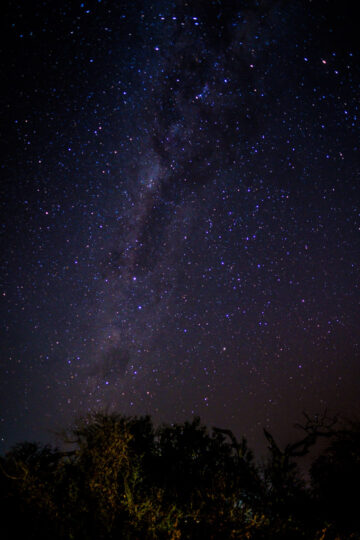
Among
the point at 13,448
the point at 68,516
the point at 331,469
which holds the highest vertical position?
the point at 13,448

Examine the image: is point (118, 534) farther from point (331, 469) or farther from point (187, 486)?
point (331, 469)

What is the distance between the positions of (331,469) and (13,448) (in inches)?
705

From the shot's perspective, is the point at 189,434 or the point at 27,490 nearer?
the point at 27,490

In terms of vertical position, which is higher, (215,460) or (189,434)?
(189,434)

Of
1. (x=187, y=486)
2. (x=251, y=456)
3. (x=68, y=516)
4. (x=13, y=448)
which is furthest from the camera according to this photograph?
(x=13, y=448)

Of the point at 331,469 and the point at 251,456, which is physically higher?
the point at 251,456

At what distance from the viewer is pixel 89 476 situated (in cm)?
955

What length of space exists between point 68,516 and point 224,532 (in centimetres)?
465

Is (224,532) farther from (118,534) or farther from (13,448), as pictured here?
(13,448)

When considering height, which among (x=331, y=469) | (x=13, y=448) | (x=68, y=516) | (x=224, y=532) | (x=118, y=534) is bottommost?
(x=331, y=469)

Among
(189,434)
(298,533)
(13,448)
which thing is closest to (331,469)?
(189,434)

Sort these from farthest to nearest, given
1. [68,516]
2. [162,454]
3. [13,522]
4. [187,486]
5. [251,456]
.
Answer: [162,454] → [251,456] → [187,486] → [13,522] → [68,516]

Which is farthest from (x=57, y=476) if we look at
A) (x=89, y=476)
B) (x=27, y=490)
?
(x=89, y=476)

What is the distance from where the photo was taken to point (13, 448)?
16.1m
